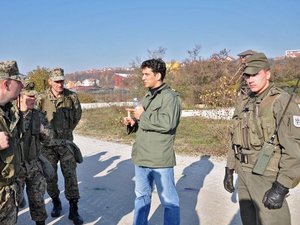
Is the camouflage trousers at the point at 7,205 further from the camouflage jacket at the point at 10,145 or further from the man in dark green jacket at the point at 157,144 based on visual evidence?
the man in dark green jacket at the point at 157,144

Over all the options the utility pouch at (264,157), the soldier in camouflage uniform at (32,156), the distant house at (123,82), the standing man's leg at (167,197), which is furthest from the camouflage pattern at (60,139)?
the distant house at (123,82)

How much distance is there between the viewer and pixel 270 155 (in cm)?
282

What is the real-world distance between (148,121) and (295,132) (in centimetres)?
141

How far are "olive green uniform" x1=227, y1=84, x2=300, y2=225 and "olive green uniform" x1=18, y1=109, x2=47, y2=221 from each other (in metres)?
2.01

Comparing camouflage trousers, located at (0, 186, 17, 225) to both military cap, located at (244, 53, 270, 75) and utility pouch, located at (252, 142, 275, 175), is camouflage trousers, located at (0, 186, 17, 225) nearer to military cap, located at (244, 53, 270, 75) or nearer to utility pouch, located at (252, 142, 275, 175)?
utility pouch, located at (252, 142, 275, 175)

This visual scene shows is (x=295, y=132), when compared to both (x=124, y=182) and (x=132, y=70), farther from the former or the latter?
(x=132, y=70)

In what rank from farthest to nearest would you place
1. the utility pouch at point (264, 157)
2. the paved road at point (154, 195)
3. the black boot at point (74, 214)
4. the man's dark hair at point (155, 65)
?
the paved road at point (154, 195) → the black boot at point (74, 214) → the man's dark hair at point (155, 65) → the utility pouch at point (264, 157)

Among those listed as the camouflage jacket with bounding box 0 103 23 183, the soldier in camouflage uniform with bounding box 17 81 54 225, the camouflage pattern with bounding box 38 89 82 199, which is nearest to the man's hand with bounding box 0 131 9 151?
the camouflage jacket with bounding box 0 103 23 183

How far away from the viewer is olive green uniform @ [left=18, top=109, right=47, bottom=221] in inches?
148

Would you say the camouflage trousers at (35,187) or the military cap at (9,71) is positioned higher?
the military cap at (9,71)

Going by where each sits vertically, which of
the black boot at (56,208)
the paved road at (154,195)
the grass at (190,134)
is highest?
the black boot at (56,208)

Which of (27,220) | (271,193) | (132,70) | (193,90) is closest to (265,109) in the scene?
(271,193)

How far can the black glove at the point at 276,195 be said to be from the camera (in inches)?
108

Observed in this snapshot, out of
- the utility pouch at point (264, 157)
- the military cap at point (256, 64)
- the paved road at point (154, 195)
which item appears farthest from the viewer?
the paved road at point (154, 195)
